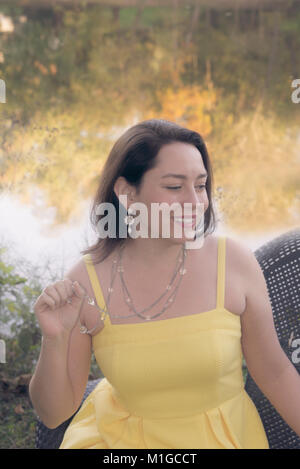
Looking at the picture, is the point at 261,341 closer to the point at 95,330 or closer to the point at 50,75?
the point at 95,330

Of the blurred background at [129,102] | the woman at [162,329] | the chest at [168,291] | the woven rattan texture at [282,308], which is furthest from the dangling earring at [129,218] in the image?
the blurred background at [129,102]

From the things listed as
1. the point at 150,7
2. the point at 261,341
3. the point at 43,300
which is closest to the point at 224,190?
the point at 150,7

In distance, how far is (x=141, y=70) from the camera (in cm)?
240

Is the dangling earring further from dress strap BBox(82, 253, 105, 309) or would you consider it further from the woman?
dress strap BBox(82, 253, 105, 309)

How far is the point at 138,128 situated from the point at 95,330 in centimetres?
48

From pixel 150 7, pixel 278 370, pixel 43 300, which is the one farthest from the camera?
pixel 150 7

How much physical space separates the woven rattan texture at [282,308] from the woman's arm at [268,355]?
110 mm

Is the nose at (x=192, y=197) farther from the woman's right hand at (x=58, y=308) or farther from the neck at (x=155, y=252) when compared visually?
the woman's right hand at (x=58, y=308)

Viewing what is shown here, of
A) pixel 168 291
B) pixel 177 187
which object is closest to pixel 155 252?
pixel 168 291

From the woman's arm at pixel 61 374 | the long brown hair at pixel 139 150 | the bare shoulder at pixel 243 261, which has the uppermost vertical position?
the long brown hair at pixel 139 150

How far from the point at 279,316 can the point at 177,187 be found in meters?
0.52

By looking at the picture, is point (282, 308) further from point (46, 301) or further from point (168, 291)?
point (46, 301)

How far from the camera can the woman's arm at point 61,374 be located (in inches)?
46.0

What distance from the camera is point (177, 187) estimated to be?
111 cm
